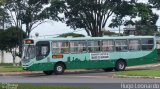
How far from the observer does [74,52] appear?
117 ft

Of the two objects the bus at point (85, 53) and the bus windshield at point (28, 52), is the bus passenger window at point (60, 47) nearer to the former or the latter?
the bus at point (85, 53)

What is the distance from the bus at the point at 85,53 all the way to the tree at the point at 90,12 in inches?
478

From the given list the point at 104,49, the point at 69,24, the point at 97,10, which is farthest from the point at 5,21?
the point at 104,49

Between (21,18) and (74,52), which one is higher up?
(21,18)

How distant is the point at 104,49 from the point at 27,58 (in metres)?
6.32

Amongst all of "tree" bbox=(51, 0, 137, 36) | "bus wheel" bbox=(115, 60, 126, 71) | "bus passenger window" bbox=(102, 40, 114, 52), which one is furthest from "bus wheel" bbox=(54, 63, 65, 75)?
"tree" bbox=(51, 0, 137, 36)

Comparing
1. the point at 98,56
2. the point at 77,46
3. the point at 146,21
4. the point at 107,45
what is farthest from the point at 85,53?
the point at 146,21

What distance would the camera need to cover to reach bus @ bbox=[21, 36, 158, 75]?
34438 mm

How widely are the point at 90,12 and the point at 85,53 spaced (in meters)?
14.7

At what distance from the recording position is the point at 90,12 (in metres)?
50.2

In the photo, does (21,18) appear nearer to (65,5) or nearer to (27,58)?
(65,5)

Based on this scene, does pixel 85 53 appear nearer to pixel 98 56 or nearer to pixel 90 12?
pixel 98 56

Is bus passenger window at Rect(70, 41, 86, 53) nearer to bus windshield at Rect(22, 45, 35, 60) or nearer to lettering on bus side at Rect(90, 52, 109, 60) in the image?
lettering on bus side at Rect(90, 52, 109, 60)

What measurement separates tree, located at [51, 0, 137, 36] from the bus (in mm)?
12150
